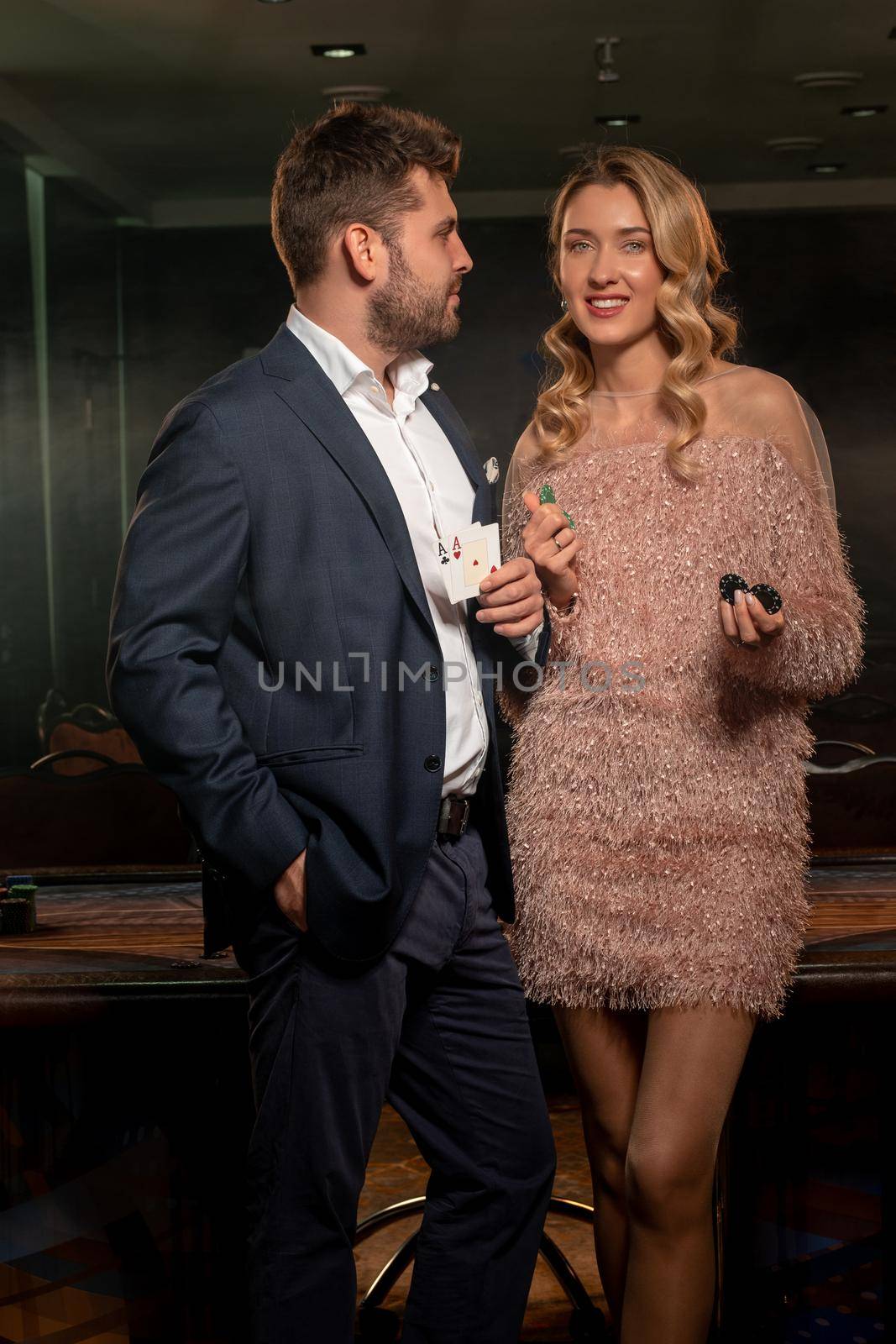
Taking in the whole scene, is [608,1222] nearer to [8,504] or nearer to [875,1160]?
[875,1160]

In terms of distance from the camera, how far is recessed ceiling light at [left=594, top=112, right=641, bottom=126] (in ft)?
23.9

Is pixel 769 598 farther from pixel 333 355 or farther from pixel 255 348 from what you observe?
pixel 255 348

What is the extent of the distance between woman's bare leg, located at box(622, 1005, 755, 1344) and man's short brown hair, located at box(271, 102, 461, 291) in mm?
1138

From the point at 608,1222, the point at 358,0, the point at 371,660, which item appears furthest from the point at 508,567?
the point at 358,0

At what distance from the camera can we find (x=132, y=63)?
264 inches

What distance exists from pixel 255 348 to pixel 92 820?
6006 mm

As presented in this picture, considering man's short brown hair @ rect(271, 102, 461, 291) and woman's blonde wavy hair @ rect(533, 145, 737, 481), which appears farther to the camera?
woman's blonde wavy hair @ rect(533, 145, 737, 481)

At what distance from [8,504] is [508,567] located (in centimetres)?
753

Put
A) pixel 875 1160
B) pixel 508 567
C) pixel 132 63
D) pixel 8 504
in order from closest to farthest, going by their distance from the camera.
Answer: pixel 508 567 < pixel 875 1160 < pixel 132 63 < pixel 8 504

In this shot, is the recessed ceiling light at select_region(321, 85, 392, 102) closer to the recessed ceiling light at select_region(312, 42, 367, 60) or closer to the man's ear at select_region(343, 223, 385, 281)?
the recessed ceiling light at select_region(312, 42, 367, 60)

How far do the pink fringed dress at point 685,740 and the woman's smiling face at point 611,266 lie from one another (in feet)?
0.69

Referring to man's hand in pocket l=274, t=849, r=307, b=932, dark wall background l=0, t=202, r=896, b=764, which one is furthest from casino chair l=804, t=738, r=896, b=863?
dark wall background l=0, t=202, r=896, b=764

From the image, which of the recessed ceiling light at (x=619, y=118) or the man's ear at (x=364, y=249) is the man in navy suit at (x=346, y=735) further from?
the recessed ceiling light at (x=619, y=118)

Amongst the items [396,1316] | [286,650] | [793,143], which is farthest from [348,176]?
[793,143]
